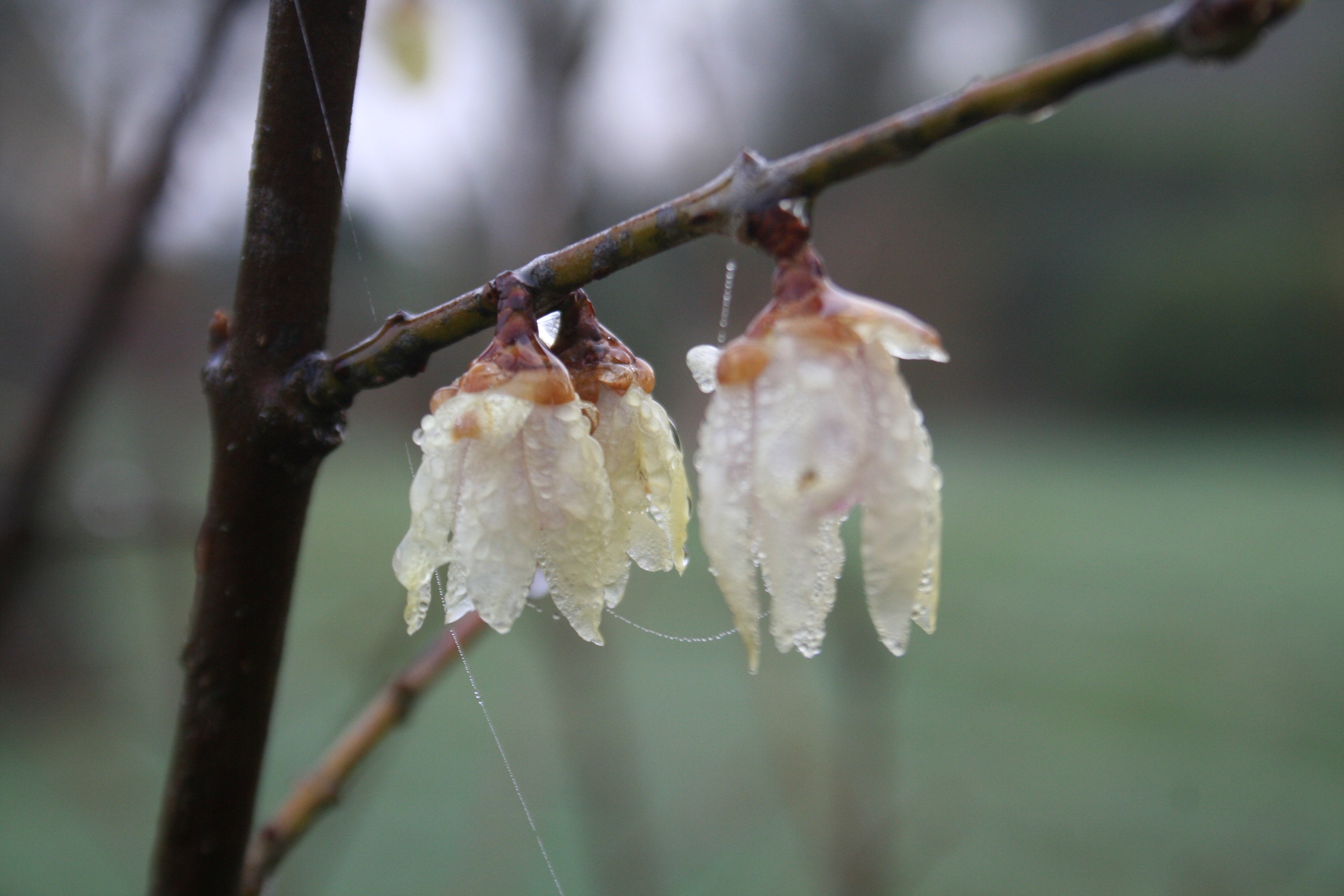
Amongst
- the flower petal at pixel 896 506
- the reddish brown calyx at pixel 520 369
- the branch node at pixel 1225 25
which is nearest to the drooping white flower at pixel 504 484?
the reddish brown calyx at pixel 520 369

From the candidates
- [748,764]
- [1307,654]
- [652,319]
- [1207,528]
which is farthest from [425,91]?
[1207,528]

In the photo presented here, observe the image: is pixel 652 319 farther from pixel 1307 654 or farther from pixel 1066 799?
pixel 1307 654

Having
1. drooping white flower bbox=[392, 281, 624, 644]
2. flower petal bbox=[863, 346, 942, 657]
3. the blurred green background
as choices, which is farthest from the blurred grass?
flower petal bbox=[863, 346, 942, 657]

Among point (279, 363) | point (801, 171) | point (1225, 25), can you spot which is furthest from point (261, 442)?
point (1225, 25)

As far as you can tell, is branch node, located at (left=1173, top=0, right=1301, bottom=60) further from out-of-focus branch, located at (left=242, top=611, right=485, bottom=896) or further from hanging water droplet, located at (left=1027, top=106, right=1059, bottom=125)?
out-of-focus branch, located at (left=242, top=611, right=485, bottom=896)

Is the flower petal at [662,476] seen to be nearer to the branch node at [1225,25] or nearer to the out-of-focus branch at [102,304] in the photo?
the branch node at [1225,25]

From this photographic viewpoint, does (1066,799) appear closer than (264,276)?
No
